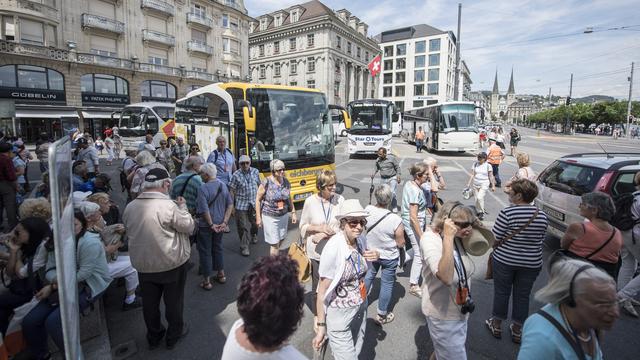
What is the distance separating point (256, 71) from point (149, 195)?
210 feet

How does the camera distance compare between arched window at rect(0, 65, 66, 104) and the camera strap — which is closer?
the camera strap

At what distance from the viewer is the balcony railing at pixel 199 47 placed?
1491 inches

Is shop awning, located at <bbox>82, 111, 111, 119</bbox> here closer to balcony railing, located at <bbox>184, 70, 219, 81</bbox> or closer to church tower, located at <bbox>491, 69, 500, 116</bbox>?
balcony railing, located at <bbox>184, 70, 219, 81</bbox>

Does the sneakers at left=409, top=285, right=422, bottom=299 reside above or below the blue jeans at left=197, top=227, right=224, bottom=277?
below

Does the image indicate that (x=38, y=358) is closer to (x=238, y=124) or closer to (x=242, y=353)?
(x=242, y=353)

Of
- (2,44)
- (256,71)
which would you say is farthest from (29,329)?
(256,71)

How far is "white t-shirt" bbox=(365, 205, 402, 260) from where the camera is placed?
138 inches

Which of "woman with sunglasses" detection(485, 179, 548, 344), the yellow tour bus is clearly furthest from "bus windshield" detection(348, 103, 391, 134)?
"woman with sunglasses" detection(485, 179, 548, 344)

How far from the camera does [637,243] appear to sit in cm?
396

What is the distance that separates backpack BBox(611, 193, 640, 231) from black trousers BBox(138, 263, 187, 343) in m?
5.34

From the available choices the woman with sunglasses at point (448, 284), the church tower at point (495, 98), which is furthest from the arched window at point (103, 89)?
the church tower at point (495, 98)

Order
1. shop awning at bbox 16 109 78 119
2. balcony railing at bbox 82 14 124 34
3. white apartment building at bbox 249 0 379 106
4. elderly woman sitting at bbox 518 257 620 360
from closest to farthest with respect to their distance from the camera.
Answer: elderly woman sitting at bbox 518 257 620 360
shop awning at bbox 16 109 78 119
balcony railing at bbox 82 14 124 34
white apartment building at bbox 249 0 379 106

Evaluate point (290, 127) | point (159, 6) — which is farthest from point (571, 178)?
point (159, 6)

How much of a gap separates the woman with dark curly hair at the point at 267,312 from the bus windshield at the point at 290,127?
6.73m
